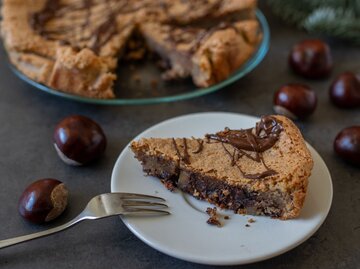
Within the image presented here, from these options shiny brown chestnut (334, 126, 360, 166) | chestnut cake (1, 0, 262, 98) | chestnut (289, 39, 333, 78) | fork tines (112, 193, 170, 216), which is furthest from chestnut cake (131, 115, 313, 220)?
chestnut (289, 39, 333, 78)

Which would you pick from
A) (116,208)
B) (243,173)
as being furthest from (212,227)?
(116,208)

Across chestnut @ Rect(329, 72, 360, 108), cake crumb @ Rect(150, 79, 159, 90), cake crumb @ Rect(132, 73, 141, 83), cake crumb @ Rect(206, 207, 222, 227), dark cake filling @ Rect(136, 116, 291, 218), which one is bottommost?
chestnut @ Rect(329, 72, 360, 108)

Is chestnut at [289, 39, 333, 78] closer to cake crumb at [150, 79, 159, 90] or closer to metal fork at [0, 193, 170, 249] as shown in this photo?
cake crumb at [150, 79, 159, 90]

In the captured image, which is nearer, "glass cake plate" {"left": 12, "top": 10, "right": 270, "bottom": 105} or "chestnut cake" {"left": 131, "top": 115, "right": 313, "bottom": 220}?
"chestnut cake" {"left": 131, "top": 115, "right": 313, "bottom": 220}

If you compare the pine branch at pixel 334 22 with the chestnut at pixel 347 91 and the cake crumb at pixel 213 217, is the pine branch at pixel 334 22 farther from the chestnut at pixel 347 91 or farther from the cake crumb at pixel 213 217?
the cake crumb at pixel 213 217

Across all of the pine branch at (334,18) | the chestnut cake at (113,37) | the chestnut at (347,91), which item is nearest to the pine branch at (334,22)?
the pine branch at (334,18)

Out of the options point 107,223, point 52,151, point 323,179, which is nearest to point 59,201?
point 107,223
